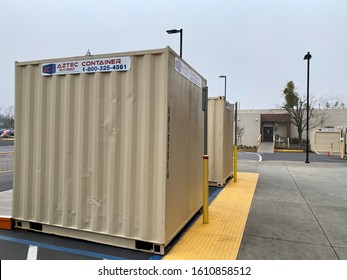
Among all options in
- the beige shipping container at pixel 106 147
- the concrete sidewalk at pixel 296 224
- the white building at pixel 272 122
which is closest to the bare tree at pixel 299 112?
the white building at pixel 272 122

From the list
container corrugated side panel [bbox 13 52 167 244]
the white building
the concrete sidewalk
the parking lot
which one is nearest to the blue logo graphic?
container corrugated side panel [bbox 13 52 167 244]

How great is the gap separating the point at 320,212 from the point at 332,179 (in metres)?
6.16

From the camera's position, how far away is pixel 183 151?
514 centimetres

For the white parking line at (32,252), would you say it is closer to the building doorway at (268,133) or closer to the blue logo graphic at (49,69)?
the blue logo graphic at (49,69)

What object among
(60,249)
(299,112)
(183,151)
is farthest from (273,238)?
(299,112)

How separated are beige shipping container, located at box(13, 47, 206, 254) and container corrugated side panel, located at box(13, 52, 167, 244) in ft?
0.05

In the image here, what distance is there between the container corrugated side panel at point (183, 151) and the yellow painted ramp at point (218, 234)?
26 centimetres

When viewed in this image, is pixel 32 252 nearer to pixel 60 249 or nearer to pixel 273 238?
pixel 60 249

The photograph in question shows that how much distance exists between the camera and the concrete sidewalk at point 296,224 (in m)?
4.46

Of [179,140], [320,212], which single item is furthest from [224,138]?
[179,140]

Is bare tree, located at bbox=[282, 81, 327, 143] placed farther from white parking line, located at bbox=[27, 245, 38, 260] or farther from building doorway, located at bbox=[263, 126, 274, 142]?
white parking line, located at bbox=[27, 245, 38, 260]

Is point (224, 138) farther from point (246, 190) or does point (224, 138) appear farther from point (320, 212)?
point (320, 212)

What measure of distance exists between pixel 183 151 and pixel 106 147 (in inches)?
53.5

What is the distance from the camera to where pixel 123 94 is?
4535 millimetres
